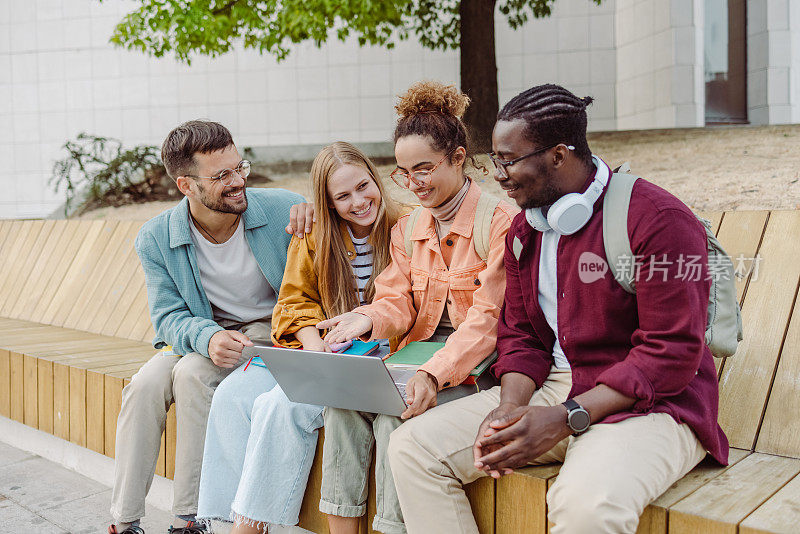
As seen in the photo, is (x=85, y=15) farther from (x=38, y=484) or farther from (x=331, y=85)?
(x=38, y=484)

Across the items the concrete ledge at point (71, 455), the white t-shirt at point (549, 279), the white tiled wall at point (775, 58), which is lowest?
the concrete ledge at point (71, 455)

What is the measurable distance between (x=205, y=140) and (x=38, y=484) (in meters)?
1.86

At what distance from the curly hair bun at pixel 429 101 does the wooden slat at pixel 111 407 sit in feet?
5.67

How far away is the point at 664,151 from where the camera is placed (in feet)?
20.9

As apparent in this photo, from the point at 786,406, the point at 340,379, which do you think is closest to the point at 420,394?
the point at 340,379

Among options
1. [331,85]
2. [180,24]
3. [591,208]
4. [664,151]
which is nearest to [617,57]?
[664,151]

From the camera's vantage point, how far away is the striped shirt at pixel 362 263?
2820mm

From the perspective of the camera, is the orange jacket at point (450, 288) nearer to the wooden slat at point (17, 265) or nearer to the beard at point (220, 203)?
the beard at point (220, 203)

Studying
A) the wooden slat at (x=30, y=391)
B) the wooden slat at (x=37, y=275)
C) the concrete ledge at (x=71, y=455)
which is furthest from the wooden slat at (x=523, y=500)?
the wooden slat at (x=37, y=275)

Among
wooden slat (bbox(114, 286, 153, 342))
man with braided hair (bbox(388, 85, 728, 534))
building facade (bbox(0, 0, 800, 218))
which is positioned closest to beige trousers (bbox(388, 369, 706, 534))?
man with braided hair (bbox(388, 85, 728, 534))

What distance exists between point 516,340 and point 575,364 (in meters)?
0.21

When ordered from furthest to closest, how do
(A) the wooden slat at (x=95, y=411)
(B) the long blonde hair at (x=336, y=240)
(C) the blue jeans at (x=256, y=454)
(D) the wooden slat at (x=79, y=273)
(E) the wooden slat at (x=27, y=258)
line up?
1. (E) the wooden slat at (x=27, y=258)
2. (D) the wooden slat at (x=79, y=273)
3. (A) the wooden slat at (x=95, y=411)
4. (B) the long blonde hair at (x=336, y=240)
5. (C) the blue jeans at (x=256, y=454)

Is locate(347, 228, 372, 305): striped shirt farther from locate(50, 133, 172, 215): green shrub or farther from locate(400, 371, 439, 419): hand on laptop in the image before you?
locate(50, 133, 172, 215): green shrub

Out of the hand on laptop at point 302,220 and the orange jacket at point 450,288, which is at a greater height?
the hand on laptop at point 302,220
